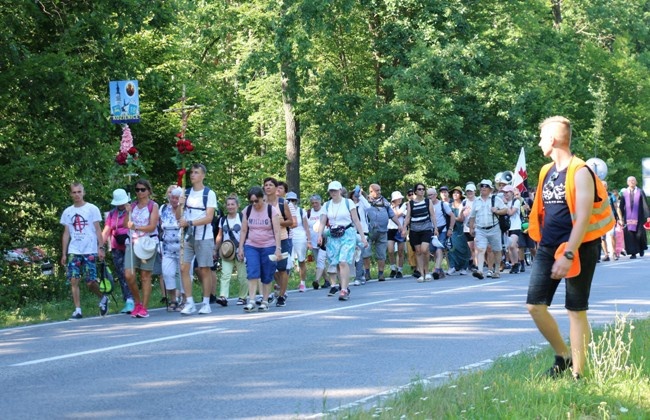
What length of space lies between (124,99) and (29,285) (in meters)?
4.34

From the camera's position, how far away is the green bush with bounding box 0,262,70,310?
2073 centimetres

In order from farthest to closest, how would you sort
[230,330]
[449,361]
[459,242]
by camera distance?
[459,242]
[230,330]
[449,361]

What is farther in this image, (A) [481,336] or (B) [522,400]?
(A) [481,336]

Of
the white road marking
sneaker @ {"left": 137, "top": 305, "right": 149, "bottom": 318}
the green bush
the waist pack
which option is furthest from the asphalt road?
the green bush

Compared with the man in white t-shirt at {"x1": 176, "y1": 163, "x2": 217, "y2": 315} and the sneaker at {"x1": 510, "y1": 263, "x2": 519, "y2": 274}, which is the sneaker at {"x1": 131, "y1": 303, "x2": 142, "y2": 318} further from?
the sneaker at {"x1": 510, "y1": 263, "x2": 519, "y2": 274}

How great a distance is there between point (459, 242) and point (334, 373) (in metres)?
16.4

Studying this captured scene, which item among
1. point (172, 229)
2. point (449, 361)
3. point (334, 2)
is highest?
point (334, 2)

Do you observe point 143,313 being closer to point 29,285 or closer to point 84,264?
point 84,264

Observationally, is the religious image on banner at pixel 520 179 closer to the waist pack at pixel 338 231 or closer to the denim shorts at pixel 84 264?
the waist pack at pixel 338 231

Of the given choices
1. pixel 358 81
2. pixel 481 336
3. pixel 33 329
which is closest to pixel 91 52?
pixel 33 329

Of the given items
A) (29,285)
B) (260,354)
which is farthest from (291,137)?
(260,354)

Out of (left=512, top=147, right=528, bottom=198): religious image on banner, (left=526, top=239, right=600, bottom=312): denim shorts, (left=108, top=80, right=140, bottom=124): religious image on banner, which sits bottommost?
(left=526, top=239, right=600, bottom=312): denim shorts

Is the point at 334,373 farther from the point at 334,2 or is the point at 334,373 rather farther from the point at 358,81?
the point at 358,81

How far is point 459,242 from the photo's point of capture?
25.8 meters
